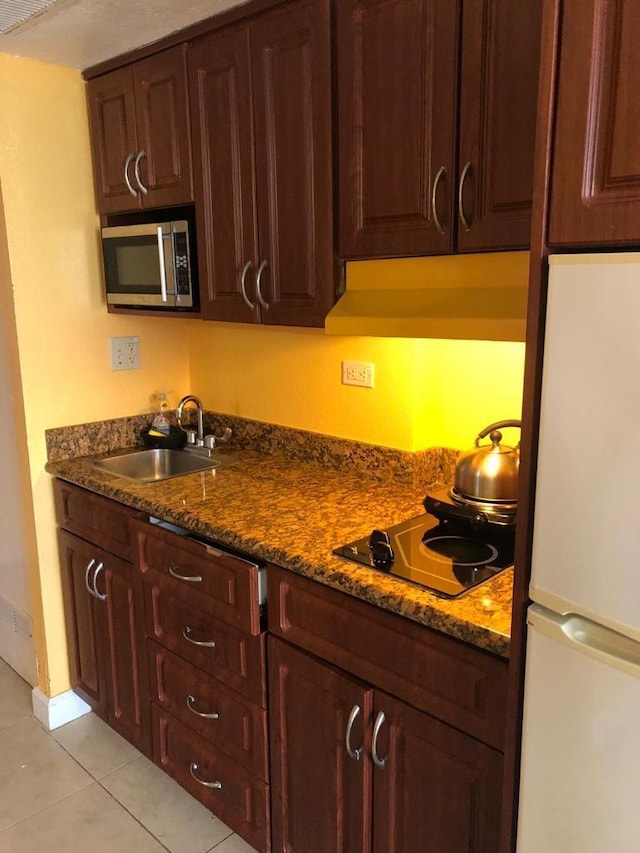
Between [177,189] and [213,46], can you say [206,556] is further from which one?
[213,46]

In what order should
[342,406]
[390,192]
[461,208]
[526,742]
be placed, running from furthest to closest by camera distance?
[342,406], [390,192], [461,208], [526,742]

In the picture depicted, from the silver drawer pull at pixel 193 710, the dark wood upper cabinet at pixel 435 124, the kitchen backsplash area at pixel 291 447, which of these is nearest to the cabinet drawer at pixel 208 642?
the silver drawer pull at pixel 193 710

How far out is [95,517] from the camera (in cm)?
221

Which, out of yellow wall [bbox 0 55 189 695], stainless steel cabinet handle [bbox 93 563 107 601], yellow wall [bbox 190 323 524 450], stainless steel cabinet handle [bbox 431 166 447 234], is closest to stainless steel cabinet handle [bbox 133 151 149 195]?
yellow wall [bbox 0 55 189 695]

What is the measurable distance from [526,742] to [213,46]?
1837 millimetres

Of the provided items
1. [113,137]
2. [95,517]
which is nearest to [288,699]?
[95,517]

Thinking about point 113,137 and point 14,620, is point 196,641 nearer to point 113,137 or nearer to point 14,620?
point 14,620

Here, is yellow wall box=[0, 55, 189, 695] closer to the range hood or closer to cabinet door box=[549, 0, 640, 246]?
the range hood

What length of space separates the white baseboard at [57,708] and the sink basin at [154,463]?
847 mm

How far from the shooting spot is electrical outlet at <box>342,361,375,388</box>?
2.09 metres

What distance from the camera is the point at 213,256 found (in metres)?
2.03

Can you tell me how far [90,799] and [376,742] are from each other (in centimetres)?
122

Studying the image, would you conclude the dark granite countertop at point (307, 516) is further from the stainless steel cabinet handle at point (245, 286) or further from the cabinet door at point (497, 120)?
the cabinet door at point (497, 120)

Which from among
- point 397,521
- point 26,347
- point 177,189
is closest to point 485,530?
point 397,521
